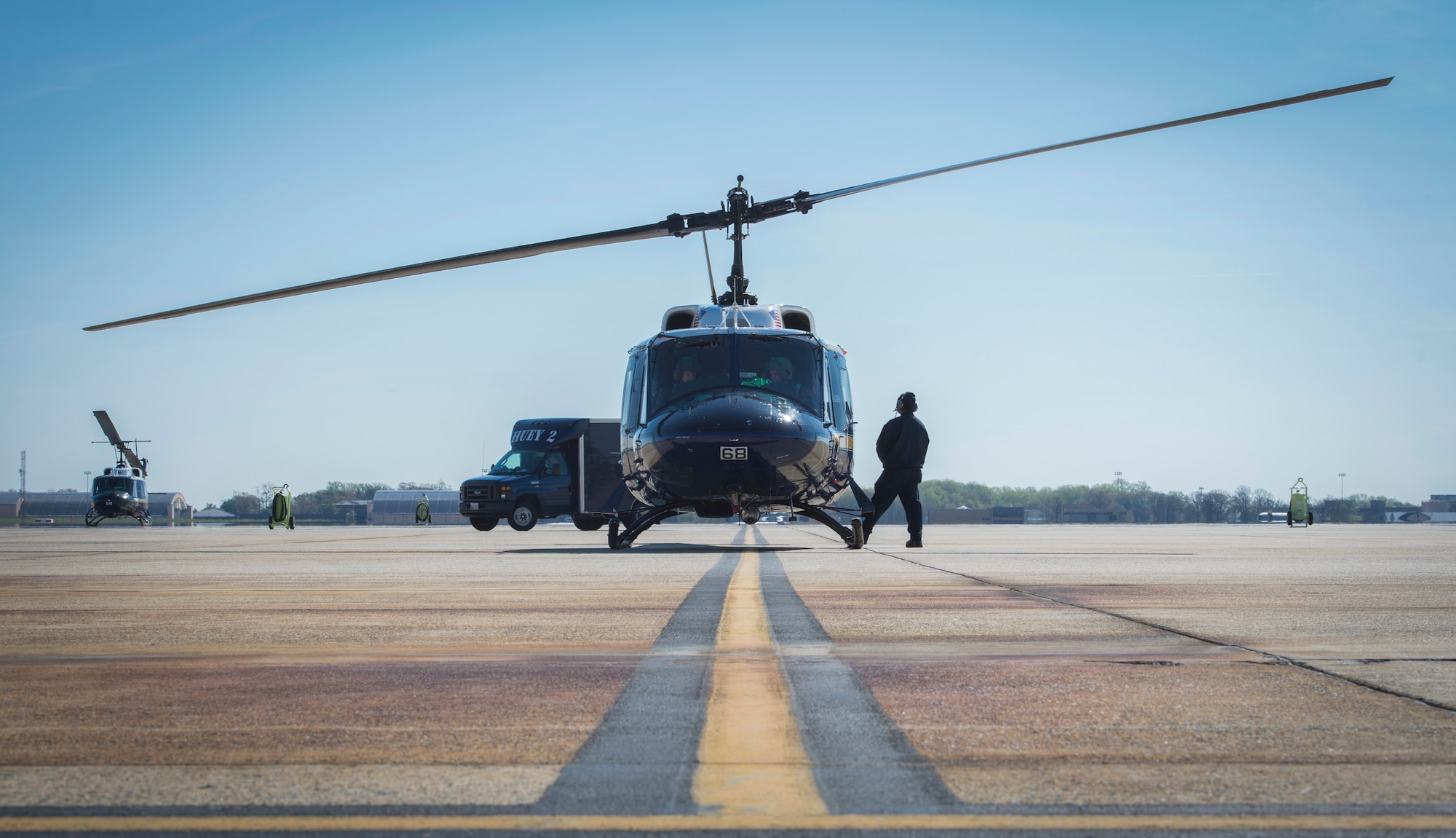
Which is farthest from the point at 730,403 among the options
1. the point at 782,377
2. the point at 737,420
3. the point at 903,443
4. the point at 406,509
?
the point at 406,509

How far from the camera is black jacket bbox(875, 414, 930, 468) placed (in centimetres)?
1405

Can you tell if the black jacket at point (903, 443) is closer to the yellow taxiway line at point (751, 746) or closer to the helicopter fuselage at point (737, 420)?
the helicopter fuselage at point (737, 420)

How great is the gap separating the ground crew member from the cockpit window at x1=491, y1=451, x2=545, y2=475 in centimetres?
1640

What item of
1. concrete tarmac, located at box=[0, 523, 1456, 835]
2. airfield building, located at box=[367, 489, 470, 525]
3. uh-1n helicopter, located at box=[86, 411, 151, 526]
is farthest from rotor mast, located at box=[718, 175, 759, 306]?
airfield building, located at box=[367, 489, 470, 525]

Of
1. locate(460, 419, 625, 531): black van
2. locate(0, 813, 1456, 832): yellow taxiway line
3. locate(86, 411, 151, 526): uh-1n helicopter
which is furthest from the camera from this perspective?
locate(86, 411, 151, 526): uh-1n helicopter

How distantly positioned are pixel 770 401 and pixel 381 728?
10.6 metres

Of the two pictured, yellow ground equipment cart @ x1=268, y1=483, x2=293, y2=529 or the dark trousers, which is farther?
yellow ground equipment cart @ x1=268, y1=483, x2=293, y2=529

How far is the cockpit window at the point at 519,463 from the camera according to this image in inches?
1148

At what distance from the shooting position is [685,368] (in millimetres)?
13984

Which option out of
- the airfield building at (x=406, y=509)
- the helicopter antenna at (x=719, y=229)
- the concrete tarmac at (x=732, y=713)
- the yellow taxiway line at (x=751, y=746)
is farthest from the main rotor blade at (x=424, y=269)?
the airfield building at (x=406, y=509)

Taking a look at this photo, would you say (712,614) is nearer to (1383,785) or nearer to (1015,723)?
(1015,723)

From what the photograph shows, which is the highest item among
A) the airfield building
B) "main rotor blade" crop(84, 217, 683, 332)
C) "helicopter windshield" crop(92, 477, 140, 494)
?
"main rotor blade" crop(84, 217, 683, 332)

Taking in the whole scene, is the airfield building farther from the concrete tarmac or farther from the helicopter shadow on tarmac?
the concrete tarmac

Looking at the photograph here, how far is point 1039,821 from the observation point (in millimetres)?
1958
